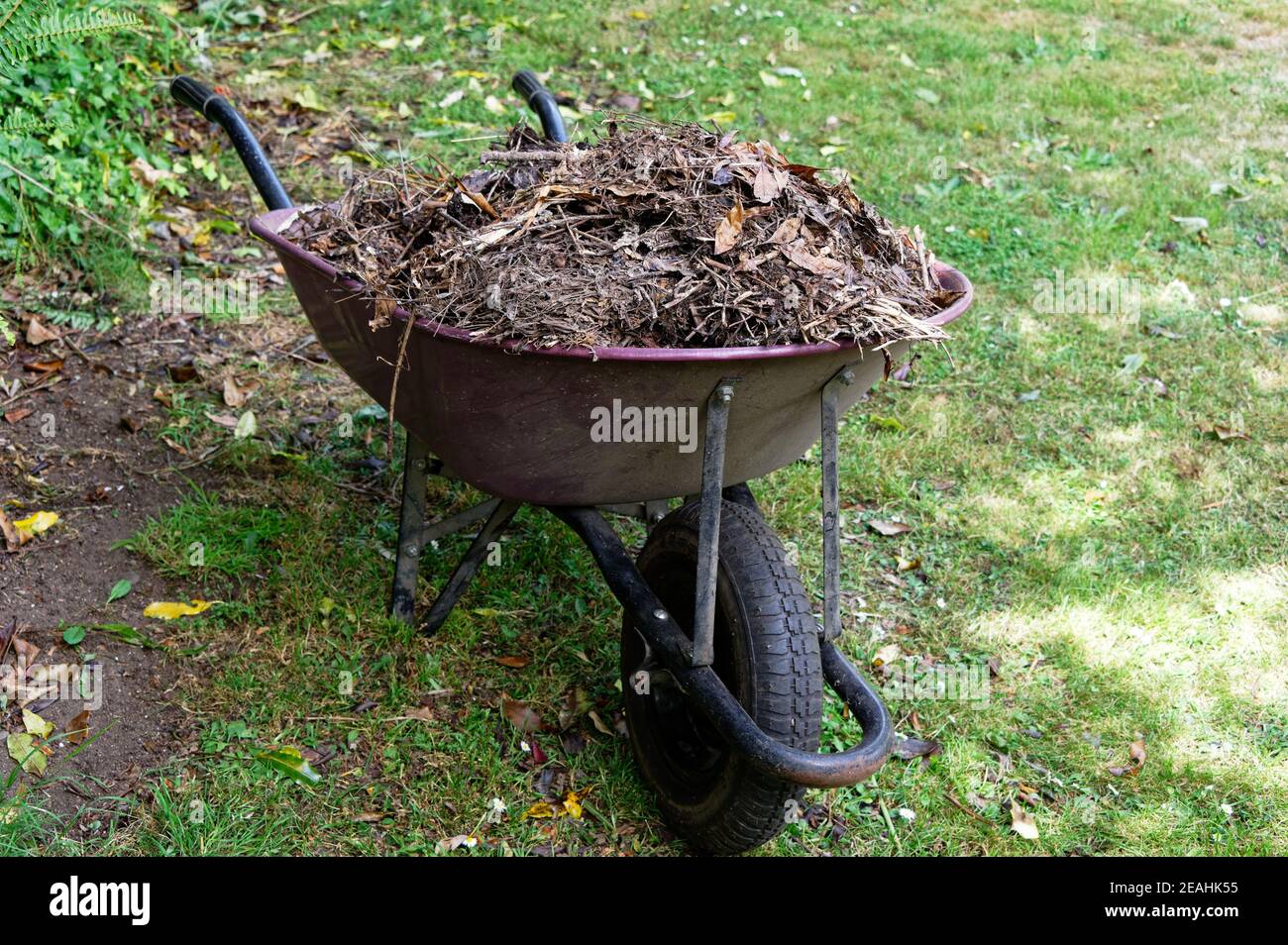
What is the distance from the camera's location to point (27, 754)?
2.44 metres

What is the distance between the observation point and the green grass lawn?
100 inches

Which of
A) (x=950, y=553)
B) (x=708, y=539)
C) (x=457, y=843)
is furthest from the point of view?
(x=950, y=553)

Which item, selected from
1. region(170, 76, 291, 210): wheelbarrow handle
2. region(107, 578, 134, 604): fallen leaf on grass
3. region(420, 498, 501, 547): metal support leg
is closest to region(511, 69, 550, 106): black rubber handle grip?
region(170, 76, 291, 210): wheelbarrow handle

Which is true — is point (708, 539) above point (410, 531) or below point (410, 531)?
above

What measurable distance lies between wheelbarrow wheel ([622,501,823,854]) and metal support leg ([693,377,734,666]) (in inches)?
3.8

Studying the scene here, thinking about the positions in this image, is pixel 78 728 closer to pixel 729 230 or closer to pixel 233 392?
pixel 233 392

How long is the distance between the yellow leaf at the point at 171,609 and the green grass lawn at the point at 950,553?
4 centimetres

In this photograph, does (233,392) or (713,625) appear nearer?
(713,625)

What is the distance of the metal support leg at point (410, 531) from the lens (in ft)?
9.12

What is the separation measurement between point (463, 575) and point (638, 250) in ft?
3.61

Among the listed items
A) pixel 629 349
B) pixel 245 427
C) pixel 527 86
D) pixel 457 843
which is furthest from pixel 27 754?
pixel 527 86

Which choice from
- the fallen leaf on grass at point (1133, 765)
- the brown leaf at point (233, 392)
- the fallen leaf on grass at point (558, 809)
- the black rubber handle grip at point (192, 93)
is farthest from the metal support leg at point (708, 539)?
the brown leaf at point (233, 392)

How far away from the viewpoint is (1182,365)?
418 cm

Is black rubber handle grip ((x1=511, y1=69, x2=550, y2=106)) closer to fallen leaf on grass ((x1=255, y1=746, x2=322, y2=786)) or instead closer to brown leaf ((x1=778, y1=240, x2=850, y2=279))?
brown leaf ((x1=778, y1=240, x2=850, y2=279))
